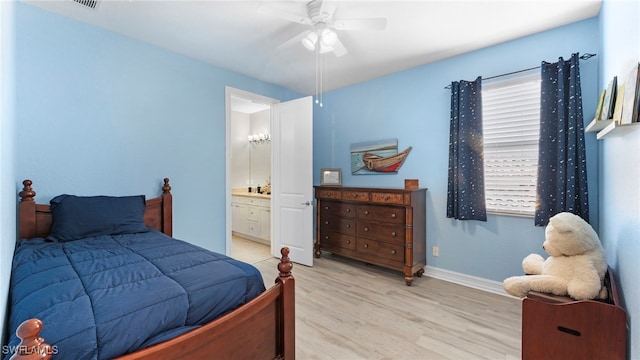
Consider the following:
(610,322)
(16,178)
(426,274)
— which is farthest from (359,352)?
(16,178)

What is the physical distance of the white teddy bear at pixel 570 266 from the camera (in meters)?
1.27

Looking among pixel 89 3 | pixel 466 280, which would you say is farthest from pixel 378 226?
pixel 89 3

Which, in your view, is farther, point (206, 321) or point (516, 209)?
point (516, 209)

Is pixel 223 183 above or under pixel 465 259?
above

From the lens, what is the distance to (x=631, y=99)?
1026mm

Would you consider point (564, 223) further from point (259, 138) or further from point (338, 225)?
point (259, 138)

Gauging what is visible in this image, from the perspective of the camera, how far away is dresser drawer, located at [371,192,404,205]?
3016 millimetres

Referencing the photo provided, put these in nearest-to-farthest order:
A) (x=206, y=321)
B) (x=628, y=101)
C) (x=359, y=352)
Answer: (x=628, y=101) → (x=206, y=321) → (x=359, y=352)

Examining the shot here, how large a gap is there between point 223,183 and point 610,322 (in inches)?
132

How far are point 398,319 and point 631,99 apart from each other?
2000mm

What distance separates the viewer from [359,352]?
6.12 feet

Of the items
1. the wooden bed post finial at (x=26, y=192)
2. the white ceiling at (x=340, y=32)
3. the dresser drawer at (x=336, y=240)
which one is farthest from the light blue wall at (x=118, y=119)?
the dresser drawer at (x=336, y=240)

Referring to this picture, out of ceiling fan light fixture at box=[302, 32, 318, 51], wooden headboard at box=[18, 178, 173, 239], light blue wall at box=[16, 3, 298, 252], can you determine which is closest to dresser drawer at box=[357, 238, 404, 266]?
light blue wall at box=[16, 3, 298, 252]

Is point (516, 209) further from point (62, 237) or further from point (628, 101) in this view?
point (62, 237)
